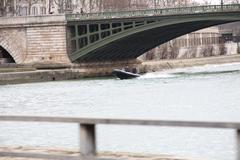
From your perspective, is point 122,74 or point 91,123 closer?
point 91,123

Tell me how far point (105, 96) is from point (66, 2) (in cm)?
7433

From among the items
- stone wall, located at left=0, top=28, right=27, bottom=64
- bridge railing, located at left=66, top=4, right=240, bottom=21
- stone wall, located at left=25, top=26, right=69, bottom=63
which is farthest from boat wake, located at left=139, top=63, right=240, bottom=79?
stone wall, located at left=0, top=28, right=27, bottom=64

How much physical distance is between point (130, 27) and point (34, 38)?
12.4 meters

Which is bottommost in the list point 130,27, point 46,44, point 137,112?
point 46,44

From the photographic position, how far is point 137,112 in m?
32.7

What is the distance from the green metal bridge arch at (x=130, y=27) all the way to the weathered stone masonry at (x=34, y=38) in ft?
4.75

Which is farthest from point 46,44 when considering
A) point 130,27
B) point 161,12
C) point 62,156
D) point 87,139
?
point 87,139

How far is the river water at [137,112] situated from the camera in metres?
20.5

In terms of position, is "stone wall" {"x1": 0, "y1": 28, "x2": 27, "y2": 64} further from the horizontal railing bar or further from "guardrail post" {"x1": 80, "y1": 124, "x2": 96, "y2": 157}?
"guardrail post" {"x1": 80, "y1": 124, "x2": 96, "y2": 157}

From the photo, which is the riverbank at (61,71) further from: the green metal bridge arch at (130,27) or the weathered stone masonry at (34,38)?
the weathered stone masonry at (34,38)

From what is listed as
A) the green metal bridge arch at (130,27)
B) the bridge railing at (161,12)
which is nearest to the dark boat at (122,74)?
the green metal bridge arch at (130,27)

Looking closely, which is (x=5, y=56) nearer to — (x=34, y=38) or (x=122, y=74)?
(x=34, y=38)

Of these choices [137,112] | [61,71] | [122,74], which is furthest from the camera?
[122,74]

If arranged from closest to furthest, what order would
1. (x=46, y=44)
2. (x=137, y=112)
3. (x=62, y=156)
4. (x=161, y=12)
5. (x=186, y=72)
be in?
(x=62, y=156)
(x=137, y=112)
(x=161, y=12)
(x=46, y=44)
(x=186, y=72)
